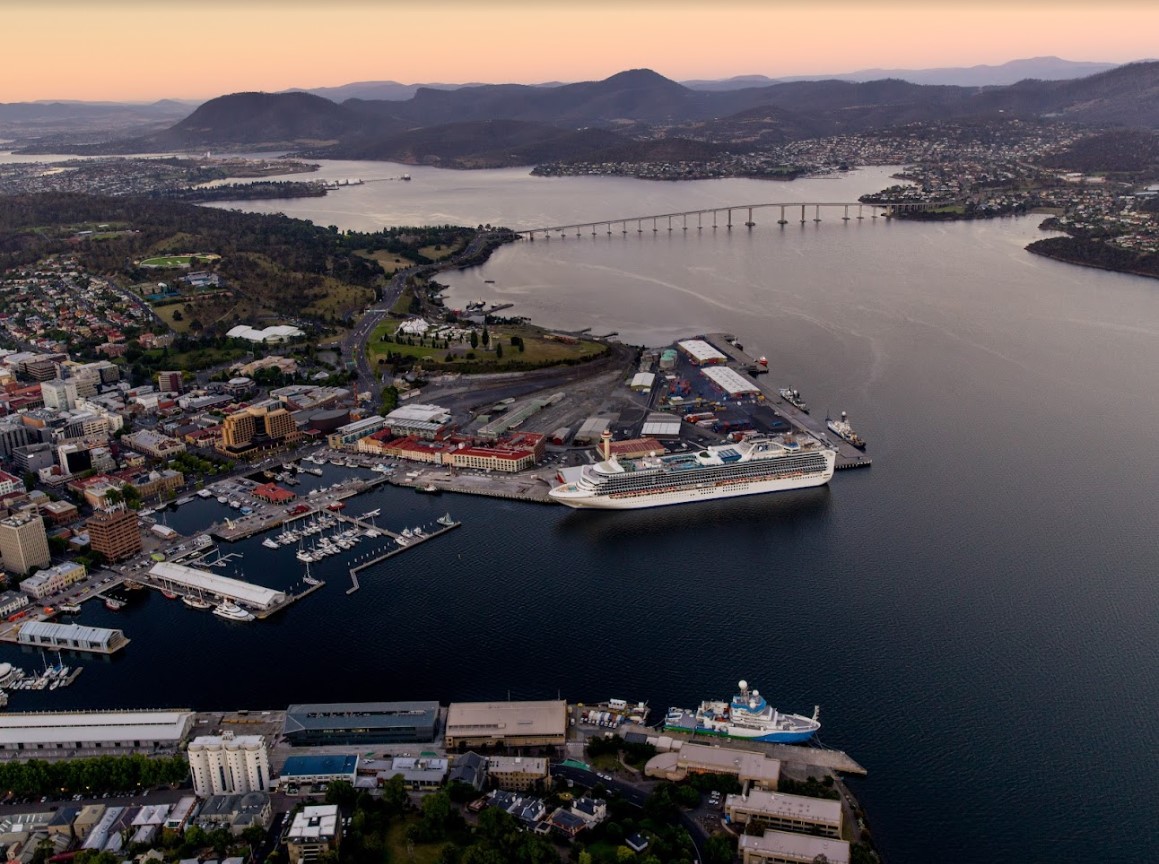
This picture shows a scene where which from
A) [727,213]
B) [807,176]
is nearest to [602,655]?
[727,213]

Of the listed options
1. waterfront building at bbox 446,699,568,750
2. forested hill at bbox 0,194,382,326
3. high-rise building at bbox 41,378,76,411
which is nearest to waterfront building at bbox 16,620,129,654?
waterfront building at bbox 446,699,568,750

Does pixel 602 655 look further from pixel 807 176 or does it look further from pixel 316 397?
pixel 807 176

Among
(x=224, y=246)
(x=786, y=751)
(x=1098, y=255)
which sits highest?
(x=224, y=246)

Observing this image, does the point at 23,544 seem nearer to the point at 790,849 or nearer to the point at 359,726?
the point at 359,726

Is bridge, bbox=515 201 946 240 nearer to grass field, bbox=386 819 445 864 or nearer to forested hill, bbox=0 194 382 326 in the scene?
forested hill, bbox=0 194 382 326

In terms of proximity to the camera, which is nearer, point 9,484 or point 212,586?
point 212,586

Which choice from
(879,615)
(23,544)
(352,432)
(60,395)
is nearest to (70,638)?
(23,544)
